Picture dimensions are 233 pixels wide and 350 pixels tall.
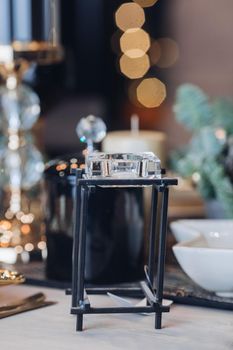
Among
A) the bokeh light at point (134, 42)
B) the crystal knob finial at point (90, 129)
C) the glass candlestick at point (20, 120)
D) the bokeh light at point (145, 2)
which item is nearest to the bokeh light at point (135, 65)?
the bokeh light at point (134, 42)

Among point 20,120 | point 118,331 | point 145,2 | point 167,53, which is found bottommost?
point 118,331

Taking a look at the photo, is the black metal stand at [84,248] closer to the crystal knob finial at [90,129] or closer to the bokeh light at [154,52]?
the crystal knob finial at [90,129]

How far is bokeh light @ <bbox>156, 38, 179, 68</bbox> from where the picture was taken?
2.24m

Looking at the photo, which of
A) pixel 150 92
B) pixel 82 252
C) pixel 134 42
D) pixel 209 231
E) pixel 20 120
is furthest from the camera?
pixel 150 92

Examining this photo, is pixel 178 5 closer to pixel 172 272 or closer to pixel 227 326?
pixel 172 272

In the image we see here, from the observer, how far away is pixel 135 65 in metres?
2.18

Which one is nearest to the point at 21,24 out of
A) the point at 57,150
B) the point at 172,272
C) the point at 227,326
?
the point at 172,272

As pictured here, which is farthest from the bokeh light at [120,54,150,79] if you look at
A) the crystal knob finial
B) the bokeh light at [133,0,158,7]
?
the crystal knob finial

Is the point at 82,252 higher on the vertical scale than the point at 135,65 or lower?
lower

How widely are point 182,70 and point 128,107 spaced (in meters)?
0.20

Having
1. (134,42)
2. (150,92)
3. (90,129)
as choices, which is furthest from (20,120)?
(150,92)

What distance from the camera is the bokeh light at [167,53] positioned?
2.24 metres

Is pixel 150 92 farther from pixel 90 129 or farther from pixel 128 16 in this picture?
pixel 90 129

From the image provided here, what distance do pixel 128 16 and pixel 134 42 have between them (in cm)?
7
